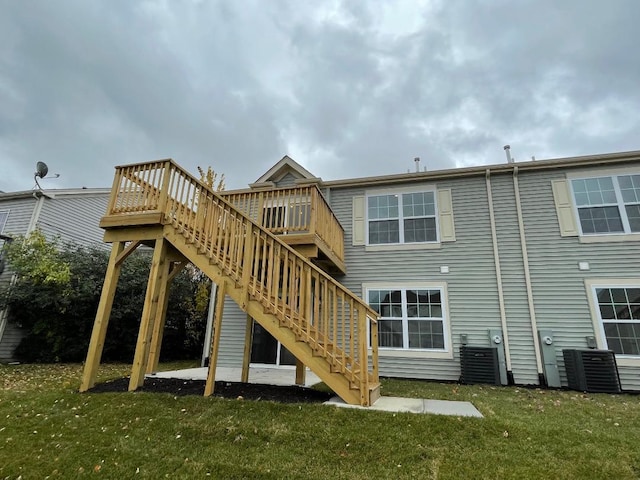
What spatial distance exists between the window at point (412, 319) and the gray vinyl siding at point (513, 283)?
1.46 metres

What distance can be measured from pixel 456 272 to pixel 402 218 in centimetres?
196

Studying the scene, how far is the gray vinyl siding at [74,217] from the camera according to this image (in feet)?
36.2

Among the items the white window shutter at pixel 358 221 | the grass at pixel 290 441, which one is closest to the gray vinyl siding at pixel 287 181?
the white window shutter at pixel 358 221

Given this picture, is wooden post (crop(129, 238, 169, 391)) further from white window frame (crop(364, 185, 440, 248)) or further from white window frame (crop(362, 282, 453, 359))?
white window frame (crop(364, 185, 440, 248))

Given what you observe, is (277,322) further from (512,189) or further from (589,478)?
(512,189)

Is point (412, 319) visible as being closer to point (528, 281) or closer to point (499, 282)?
point (499, 282)

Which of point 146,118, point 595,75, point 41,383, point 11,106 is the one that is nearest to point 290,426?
point 41,383

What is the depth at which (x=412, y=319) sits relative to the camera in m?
7.70

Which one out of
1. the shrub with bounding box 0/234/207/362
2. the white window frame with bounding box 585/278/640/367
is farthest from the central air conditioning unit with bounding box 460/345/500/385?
Answer: the shrub with bounding box 0/234/207/362

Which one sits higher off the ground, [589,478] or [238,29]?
[238,29]

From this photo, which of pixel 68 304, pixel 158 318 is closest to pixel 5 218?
pixel 68 304

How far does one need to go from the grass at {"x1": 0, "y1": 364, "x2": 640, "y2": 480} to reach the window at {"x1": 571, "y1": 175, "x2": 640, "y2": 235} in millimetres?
4413

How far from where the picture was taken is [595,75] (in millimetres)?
11742

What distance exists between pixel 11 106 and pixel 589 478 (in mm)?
23833
